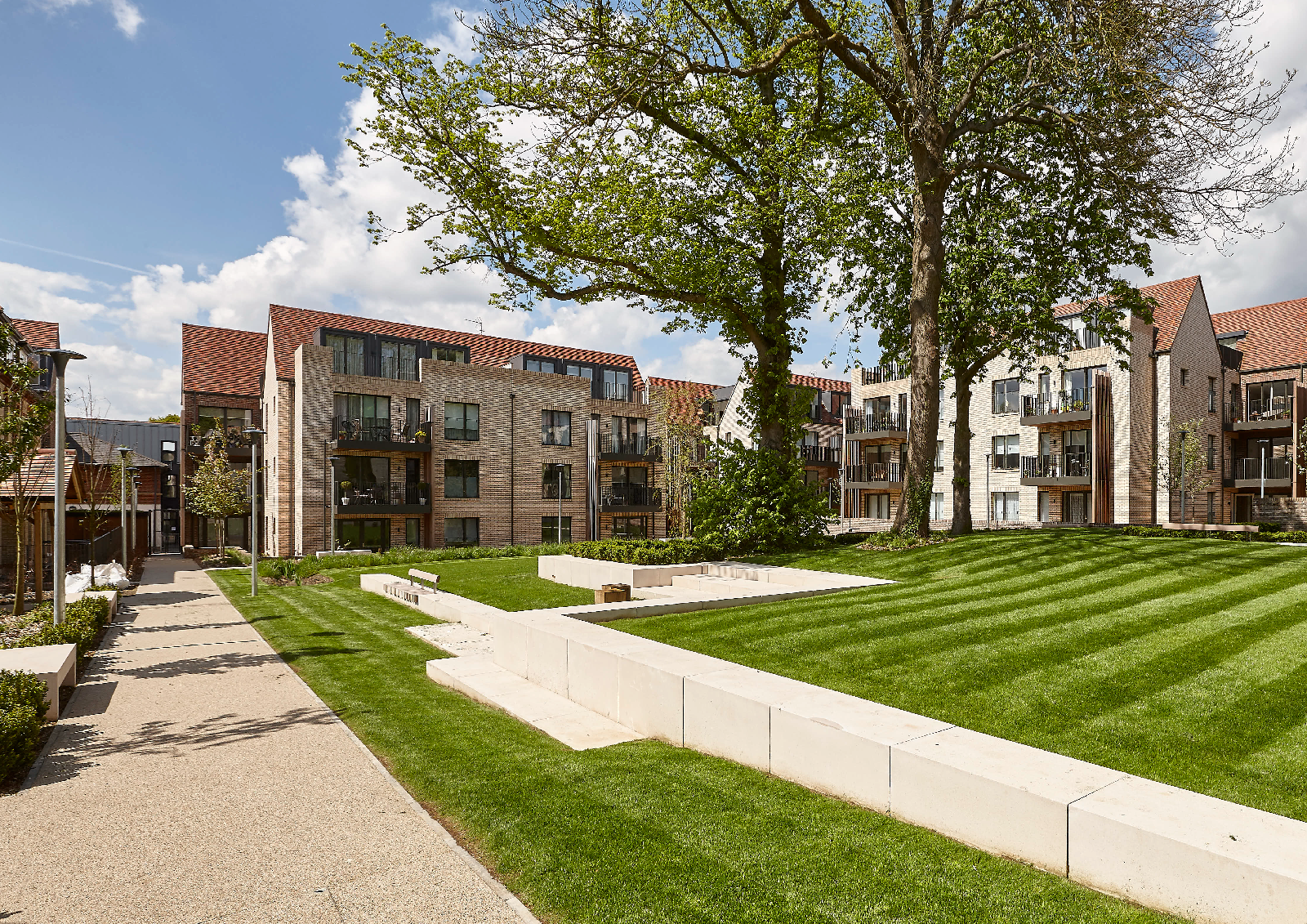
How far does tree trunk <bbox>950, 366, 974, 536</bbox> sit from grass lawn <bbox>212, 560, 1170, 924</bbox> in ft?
50.6

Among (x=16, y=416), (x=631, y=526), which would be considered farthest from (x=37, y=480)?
(x=631, y=526)

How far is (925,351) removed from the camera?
16203 millimetres

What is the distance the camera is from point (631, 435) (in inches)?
1709

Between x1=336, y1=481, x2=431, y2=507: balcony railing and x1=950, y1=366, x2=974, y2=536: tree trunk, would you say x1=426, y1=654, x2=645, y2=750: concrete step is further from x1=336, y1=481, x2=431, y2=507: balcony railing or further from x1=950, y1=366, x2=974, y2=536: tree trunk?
x1=336, y1=481, x2=431, y2=507: balcony railing

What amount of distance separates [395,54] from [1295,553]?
20.7 metres

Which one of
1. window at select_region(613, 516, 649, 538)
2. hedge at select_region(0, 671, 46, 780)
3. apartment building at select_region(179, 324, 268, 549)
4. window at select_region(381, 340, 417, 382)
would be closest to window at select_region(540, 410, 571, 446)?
window at select_region(613, 516, 649, 538)

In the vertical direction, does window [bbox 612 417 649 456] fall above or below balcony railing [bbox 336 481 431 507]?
above

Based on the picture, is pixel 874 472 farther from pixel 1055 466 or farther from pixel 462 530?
pixel 462 530

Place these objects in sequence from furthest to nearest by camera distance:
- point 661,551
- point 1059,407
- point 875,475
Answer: point 875,475 < point 1059,407 < point 661,551

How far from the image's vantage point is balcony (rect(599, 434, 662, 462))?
41.0m

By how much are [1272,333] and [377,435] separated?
159 feet

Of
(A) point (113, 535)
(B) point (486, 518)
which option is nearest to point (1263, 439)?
(B) point (486, 518)

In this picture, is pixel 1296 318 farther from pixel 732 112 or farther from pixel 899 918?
pixel 899 918

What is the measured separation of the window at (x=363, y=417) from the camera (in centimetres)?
3238
